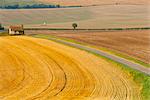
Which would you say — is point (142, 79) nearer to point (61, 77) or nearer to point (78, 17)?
point (61, 77)

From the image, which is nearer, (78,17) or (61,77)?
(61,77)

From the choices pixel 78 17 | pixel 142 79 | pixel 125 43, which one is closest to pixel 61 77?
pixel 142 79

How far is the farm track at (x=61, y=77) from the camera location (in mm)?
22562

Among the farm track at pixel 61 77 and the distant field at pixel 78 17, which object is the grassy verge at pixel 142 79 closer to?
the farm track at pixel 61 77

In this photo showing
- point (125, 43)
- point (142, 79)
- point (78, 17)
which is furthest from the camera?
point (78, 17)

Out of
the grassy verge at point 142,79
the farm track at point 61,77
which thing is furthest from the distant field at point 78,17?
the grassy verge at point 142,79

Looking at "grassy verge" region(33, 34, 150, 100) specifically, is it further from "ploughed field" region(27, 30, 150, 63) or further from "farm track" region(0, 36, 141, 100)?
"ploughed field" region(27, 30, 150, 63)

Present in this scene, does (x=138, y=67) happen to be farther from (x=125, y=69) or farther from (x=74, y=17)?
(x=74, y=17)

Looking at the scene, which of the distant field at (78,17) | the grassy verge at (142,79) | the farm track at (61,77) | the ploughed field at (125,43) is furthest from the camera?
the distant field at (78,17)

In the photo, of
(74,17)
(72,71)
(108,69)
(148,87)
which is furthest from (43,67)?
(74,17)

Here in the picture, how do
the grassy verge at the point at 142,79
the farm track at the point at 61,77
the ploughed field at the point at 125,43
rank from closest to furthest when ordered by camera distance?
the farm track at the point at 61,77 → the grassy verge at the point at 142,79 → the ploughed field at the point at 125,43

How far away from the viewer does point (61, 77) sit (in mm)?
27219

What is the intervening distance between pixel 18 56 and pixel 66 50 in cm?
647

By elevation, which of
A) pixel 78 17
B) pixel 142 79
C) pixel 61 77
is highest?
pixel 142 79
